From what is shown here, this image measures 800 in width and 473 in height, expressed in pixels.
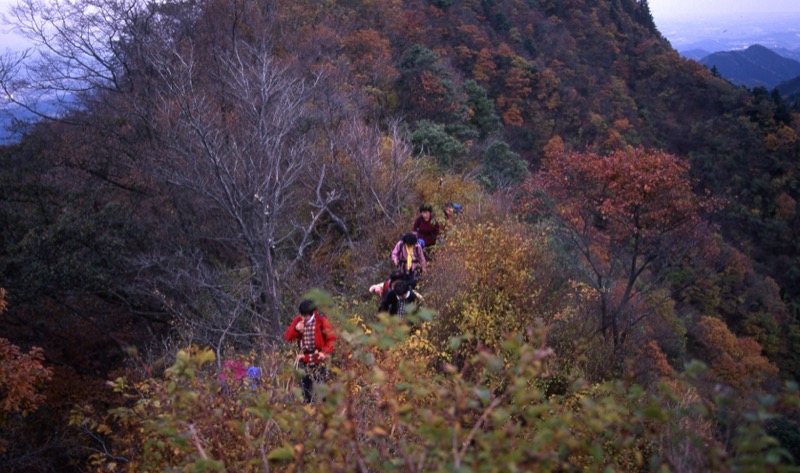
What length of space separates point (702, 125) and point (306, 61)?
3286 centimetres

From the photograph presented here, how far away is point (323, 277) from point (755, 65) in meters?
88.2

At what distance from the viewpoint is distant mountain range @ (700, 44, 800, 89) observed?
232 feet

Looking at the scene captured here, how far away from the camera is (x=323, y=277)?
9.33m

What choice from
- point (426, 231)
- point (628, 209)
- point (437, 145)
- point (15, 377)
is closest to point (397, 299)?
point (426, 231)

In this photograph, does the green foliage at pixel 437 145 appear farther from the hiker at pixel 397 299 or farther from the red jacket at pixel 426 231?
the hiker at pixel 397 299

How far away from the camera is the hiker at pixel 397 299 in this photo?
5.50m

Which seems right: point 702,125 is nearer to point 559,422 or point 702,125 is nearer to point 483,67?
point 483,67

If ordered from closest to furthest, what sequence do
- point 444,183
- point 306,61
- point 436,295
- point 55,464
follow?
point 436,295, point 55,464, point 444,183, point 306,61

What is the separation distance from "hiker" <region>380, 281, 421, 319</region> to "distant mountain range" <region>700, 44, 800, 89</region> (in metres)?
80.3

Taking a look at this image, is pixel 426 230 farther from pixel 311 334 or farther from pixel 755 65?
pixel 755 65

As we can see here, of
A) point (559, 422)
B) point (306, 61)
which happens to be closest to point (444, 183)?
point (306, 61)

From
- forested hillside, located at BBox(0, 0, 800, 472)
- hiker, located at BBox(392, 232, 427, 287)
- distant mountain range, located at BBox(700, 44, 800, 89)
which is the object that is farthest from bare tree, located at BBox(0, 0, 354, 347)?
distant mountain range, located at BBox(700, 44, 800, 89)

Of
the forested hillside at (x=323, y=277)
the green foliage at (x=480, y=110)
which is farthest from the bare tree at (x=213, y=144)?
the green foliage at (x=480, y=110)

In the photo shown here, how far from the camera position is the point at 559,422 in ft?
6.32
